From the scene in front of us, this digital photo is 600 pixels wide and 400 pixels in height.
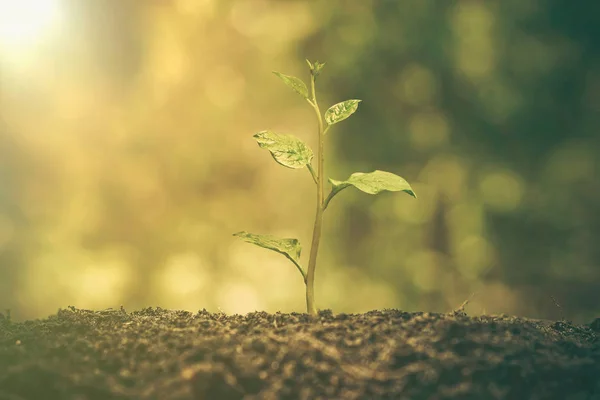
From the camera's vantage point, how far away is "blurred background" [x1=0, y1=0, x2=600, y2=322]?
175cm

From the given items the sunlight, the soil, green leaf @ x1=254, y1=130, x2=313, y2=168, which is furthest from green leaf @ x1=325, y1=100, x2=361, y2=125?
the sunlight

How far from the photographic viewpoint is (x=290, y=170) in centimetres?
179

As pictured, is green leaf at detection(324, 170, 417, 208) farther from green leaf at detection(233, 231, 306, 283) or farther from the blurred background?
the blurred background

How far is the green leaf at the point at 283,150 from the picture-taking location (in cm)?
121

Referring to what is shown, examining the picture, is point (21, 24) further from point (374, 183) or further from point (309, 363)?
point (309, 363)

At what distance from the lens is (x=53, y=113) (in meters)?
1.79

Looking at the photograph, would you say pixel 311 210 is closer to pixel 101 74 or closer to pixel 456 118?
pixel 456 118

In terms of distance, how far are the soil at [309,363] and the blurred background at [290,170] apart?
0.68 meters

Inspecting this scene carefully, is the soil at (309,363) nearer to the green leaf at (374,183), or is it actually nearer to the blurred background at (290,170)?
the green leaf at (374,183)

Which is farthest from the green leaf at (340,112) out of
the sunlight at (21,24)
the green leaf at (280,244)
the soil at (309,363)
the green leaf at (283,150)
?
the sunlight at (21,24)

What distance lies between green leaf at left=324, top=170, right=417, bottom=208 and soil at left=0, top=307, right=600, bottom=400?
0.25m

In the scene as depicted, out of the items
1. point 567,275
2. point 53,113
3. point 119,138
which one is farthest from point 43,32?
point 567,275

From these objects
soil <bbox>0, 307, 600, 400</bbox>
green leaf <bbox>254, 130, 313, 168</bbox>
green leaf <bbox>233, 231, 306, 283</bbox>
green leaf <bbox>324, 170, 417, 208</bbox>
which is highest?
green leaf <bbox>254, 130, 313, 168</bbox>

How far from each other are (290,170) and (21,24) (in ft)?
2.90
